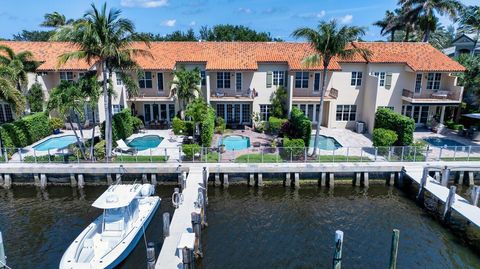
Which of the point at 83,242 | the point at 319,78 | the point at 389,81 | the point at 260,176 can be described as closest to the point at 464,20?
the point at 389,81

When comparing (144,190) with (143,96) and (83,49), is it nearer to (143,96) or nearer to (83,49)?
(83,49)

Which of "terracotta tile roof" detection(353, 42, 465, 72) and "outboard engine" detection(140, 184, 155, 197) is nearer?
"outboard engine" detection(140, 184, 155, 197)

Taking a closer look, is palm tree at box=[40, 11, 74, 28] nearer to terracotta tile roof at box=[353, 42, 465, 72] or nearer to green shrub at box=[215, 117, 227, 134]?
green shrub at box=[215, 117, 227, 134]

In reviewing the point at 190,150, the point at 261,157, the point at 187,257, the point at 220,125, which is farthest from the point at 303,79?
the point at 187,257

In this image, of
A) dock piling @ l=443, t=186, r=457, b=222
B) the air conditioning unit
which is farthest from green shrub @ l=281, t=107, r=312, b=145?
dock piling @ l=443, t=186, r=457, b=222

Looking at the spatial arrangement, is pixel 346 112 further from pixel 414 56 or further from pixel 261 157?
pixel 261 157

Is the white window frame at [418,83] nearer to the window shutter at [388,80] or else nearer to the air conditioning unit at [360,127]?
the window shutter at [388,80]

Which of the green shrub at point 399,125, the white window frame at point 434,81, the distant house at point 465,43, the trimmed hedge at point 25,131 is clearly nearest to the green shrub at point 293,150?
the green shrub at point 399,125
